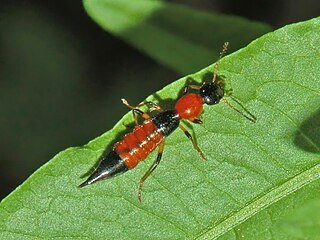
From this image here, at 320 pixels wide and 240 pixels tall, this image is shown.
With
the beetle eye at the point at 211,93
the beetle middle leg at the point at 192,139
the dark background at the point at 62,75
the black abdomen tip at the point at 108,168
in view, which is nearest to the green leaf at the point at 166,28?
the beetle eye at the point at 211,93

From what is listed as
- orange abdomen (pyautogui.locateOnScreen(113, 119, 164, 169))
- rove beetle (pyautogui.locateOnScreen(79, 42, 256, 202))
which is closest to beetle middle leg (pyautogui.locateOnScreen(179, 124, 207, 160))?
rove beetle (pyautogui.locateOnScreen(79, 42, 256, 202))

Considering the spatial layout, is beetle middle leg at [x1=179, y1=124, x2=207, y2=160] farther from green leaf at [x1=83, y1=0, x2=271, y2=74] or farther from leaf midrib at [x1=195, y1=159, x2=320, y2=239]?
green leaf at [x1=83, y1=0, x2=271, y2=74]

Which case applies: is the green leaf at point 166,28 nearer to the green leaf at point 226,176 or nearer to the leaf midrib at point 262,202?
→ the green leaf at point 226,176

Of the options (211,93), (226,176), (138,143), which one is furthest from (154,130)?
(226,176)

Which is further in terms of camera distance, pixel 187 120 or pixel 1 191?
pixel 1 191

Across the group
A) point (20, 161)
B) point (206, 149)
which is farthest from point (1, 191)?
point (206, 149)

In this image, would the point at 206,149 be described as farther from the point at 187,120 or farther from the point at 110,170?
the point at 110,170
